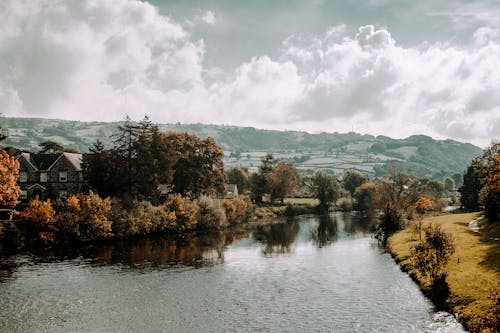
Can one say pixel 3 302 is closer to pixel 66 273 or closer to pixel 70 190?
pixel 66 273

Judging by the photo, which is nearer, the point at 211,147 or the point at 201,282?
the point at 201,282

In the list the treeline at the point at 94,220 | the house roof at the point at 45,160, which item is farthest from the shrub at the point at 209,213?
the house roof at the point at 45,160

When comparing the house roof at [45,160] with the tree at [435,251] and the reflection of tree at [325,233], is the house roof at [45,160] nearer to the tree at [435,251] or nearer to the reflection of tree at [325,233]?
the reflection of tree at [325,233]

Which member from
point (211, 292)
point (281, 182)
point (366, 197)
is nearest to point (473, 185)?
point (366, 197)

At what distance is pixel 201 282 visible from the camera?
49781mm

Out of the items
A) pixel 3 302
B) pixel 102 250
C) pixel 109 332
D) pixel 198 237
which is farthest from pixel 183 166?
pixel 109 332

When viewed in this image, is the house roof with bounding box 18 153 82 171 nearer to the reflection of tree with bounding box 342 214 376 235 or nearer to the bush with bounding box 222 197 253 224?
the bush with bounding box 222 197 253 224

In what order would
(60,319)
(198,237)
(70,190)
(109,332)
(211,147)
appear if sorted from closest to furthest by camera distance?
1. (109,332)
2. (60,319)
3. (198,237)
4. (70,190)
5. (211,147)

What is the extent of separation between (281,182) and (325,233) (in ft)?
183

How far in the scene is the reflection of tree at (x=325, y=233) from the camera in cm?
8338

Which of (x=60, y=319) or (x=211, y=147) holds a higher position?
(x=211, y=147)

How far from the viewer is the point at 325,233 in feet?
321

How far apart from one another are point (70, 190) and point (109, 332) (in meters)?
71.6

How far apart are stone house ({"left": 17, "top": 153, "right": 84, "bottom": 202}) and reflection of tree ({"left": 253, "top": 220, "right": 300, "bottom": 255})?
4073cm
